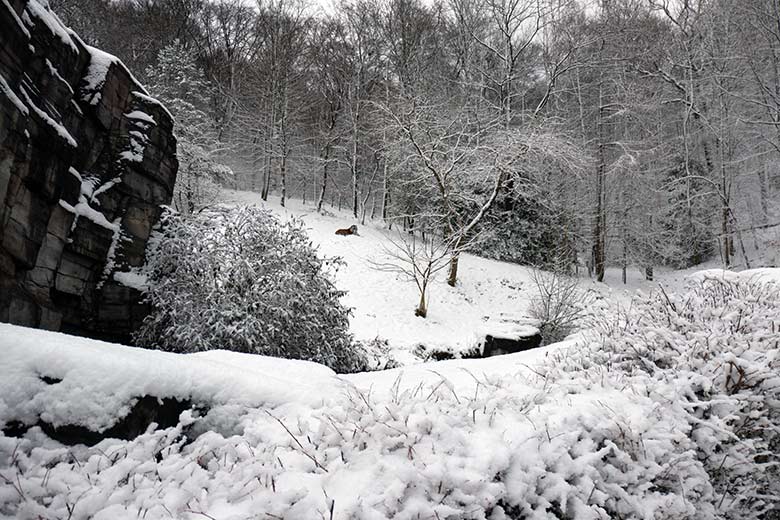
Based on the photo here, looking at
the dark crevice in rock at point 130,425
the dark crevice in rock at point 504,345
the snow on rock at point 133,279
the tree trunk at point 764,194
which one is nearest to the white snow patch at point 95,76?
the snow on rock at point 133,279

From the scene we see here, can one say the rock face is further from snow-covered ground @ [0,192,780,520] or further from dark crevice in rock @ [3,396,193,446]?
dark crevice in rock @ [3,396,193,446]

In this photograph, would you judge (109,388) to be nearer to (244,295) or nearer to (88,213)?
(244,295)

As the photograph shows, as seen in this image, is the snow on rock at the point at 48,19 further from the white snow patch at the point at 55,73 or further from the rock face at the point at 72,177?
the white snow patch at the point at 55,73

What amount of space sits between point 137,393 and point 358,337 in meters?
7.64

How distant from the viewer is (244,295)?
639cm

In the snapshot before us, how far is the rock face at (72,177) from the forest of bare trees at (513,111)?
8.13 metres

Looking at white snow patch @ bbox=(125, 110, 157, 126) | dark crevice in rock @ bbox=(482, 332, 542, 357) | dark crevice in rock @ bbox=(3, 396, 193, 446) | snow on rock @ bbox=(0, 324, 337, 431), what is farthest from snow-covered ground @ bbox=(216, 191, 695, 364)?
dark crevice in rock @ bbox=(3, 396, 193, 446)

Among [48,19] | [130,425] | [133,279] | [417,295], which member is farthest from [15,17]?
[417,295]

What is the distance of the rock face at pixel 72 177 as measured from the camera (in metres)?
4.80

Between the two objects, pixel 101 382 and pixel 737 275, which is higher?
pixel 737 275

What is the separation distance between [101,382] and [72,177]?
18.1ft

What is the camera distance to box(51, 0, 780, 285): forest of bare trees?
14.3 metres

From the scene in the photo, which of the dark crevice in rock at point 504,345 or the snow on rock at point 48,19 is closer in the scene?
the snow on rock at point 48,19

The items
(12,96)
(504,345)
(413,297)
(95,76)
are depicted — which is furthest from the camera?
(413,297)
